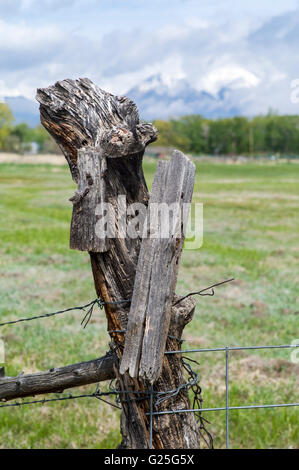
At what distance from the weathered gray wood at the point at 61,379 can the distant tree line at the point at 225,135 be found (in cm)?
8918

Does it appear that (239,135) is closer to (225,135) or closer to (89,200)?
(225,135)

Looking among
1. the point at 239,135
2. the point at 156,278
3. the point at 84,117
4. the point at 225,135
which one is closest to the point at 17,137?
the point at 225,135

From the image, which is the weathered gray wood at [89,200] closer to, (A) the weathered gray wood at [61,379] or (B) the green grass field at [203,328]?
(A) the weathered gray wood at [61,379]

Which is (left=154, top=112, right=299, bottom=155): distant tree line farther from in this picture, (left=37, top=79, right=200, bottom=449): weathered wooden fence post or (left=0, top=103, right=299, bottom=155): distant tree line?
(left=37, top=79, right=200, bottom=449): weathered wooden fence post

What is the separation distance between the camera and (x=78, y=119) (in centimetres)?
256

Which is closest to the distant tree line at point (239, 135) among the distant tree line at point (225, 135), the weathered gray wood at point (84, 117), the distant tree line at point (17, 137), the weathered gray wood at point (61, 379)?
the distant tree line at point (225, 135)

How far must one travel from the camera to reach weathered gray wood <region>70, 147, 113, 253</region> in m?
2.43

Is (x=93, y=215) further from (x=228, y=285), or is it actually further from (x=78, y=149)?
(x=228, y=285)

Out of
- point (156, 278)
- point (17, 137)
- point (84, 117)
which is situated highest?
point (17, 137)

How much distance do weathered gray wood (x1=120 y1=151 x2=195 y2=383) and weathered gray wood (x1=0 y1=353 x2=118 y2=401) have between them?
0.95ft

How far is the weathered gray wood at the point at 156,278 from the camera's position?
240 cm

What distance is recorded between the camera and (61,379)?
109 inches

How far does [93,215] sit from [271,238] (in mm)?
12350

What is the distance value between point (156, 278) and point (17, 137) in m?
116
